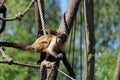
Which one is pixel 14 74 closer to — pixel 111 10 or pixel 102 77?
pixel 102 77

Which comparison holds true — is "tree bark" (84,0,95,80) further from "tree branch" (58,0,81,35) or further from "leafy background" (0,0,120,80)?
"leafy background" (0,0,120,80)

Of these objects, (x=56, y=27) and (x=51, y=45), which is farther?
(x=56, y=27)

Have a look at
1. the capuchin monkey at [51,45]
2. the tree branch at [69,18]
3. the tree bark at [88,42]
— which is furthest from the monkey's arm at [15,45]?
the tree bark at [88,42]

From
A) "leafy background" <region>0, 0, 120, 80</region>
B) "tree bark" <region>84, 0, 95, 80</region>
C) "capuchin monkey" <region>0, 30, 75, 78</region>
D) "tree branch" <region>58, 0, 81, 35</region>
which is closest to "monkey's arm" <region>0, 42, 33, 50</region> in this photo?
"capuchin monkey" <region>0, 30, 75, 78</region>

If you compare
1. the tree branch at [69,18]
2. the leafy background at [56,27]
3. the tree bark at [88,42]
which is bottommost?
the leafy background at [56,27]

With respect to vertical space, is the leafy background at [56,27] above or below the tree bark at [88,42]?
below

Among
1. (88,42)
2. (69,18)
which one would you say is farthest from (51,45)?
(88,42)

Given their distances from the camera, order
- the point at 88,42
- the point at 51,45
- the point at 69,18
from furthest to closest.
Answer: the point at 88,42 → the point at 51,45 → the point at 69,18

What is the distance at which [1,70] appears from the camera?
960cm

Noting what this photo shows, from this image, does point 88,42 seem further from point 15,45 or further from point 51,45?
point 15,45

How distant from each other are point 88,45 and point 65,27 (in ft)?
3.42

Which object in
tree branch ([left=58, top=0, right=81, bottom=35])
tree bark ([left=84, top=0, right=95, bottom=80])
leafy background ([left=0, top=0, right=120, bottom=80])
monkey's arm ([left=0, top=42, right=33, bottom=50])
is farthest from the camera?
leafy background ([left=0, top=0, right=120, bottom=80])

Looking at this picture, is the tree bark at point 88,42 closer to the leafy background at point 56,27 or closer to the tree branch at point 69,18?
the tree branch at point 69,18

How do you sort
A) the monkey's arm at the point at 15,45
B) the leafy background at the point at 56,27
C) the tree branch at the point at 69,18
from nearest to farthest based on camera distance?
1. the tree branch at the point at 69,18
2. the monkey's arm at the point at 15,45
3. the leafy background at the point at 56,27
